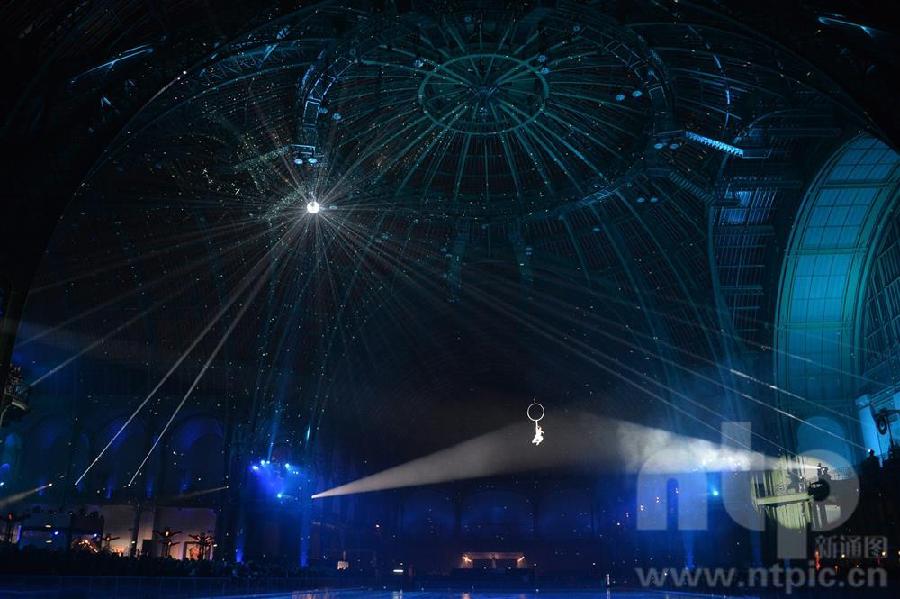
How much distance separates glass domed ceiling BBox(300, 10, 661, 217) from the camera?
71.7 ft

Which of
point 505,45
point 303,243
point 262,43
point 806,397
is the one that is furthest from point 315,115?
point 806,397

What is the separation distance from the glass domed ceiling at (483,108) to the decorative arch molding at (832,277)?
896 centimetres

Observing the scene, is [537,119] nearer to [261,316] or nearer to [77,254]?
[261,316]

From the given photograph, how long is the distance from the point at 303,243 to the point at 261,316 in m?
7.13

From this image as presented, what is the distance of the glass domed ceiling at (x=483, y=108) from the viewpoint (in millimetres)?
21844

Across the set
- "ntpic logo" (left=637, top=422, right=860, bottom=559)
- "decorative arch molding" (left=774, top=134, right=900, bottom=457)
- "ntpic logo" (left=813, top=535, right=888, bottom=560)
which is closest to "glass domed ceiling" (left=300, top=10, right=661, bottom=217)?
"decorative arch molding" (left=774, top=134, right=900, bottom=457)

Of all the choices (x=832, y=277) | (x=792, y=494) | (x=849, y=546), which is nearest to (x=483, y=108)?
(x=832, y=277)

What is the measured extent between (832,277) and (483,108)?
779 inches

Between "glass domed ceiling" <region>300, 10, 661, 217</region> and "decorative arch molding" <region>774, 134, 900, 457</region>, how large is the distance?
8960mm

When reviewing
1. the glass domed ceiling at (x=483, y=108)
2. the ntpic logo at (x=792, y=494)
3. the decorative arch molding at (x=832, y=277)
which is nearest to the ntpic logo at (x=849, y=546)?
the ntpic logo at (x=792, y=494)

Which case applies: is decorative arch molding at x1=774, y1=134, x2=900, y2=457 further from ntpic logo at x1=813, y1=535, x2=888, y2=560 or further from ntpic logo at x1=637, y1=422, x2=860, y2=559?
ntpic logo at x1=813, y1=535, x2=888, y2=560

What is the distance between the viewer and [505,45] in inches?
902

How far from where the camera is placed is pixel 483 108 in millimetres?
26141

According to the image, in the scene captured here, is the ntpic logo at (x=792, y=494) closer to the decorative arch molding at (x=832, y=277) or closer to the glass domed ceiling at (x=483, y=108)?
the decorative arch molding at (x=832, y=277)
